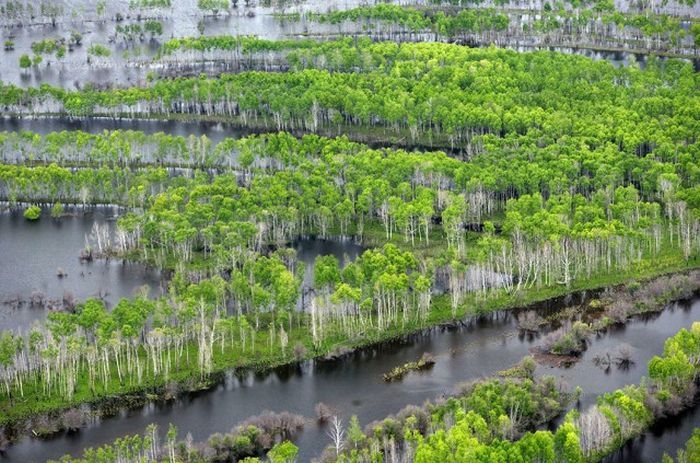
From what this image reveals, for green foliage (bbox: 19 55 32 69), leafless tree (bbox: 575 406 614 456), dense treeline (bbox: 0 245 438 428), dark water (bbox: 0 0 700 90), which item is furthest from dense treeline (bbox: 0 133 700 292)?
green foliage (bbox: 19 55 32 69)

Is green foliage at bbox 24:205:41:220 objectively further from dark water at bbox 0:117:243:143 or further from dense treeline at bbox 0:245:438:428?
dark water at bbox 0:117:243:143

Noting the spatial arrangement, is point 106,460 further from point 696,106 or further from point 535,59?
point 535,59

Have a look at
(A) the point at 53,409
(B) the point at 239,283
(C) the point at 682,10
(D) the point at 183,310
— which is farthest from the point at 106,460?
(C) the point at 682,10

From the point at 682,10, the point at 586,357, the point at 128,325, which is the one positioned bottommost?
the point at 586,357

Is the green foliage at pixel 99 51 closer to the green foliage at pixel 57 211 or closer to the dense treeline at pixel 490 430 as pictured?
the green foliage at pixel 57 211

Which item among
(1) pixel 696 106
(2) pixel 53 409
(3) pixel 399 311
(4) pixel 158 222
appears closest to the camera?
(2) pixel 53 409
